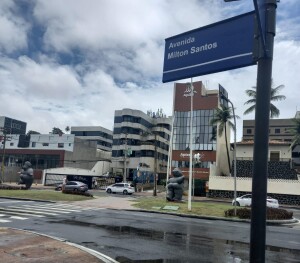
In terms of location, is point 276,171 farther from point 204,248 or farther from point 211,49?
point 211,49

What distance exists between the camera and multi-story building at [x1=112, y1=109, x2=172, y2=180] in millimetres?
86188

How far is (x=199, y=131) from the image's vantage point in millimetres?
70438

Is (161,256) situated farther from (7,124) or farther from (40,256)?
(7,124)

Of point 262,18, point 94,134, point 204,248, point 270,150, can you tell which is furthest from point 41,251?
point 94,134

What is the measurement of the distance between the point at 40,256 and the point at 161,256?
3.34m

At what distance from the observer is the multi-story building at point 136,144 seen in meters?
86.2

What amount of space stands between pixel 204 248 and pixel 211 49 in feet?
26.0

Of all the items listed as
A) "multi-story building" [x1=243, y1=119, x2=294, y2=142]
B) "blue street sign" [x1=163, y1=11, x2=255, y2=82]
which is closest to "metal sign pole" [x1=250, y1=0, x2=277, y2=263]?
"blue street sign" [x1=163, y1=11, x2=255, y2=82]

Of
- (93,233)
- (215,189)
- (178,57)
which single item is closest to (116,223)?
(93,233)

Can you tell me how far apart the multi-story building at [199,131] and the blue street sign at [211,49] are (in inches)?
2375

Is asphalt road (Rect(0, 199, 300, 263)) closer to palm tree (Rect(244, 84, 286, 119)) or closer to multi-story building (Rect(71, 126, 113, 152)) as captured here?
palm tree (Rect(244, 84, 286, 119))

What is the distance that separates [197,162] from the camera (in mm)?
65625

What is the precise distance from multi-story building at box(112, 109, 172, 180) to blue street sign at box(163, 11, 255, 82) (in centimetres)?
7535

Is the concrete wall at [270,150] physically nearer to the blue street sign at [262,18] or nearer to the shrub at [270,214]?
the shrub at [270,214]
